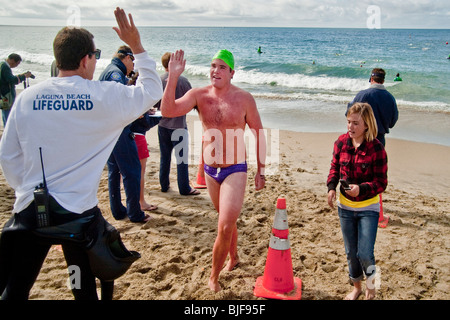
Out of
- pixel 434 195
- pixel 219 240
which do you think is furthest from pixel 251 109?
pixel 434 195

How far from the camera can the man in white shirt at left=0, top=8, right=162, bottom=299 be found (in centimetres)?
209

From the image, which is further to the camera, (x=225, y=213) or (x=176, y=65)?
(x=225, y=213)

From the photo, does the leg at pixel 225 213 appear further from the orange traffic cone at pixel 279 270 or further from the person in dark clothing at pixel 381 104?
the person in dark clothing at pixel 381 104

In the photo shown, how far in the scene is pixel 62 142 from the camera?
210 centimetres

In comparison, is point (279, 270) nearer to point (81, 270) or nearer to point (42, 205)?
point (81, 270)

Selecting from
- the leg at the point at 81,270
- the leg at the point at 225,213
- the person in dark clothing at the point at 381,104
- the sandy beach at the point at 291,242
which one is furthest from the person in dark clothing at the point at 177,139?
the leg at the point at 81,270

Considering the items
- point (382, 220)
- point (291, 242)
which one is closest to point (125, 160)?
point (291, 242)

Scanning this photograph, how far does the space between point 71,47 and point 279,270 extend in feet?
8.75

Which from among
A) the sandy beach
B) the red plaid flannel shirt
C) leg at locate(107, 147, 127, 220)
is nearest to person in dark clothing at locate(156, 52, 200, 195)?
the sandy beach

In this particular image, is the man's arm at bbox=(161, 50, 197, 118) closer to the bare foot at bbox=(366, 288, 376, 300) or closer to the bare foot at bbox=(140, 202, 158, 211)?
the bare foot at bbox=(140, 202, 158, 211)

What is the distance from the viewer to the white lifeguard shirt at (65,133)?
82.0 inches

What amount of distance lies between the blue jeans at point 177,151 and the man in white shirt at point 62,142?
3421 millimetres

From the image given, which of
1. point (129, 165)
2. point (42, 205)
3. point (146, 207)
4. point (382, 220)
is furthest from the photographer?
point (146, 207)
